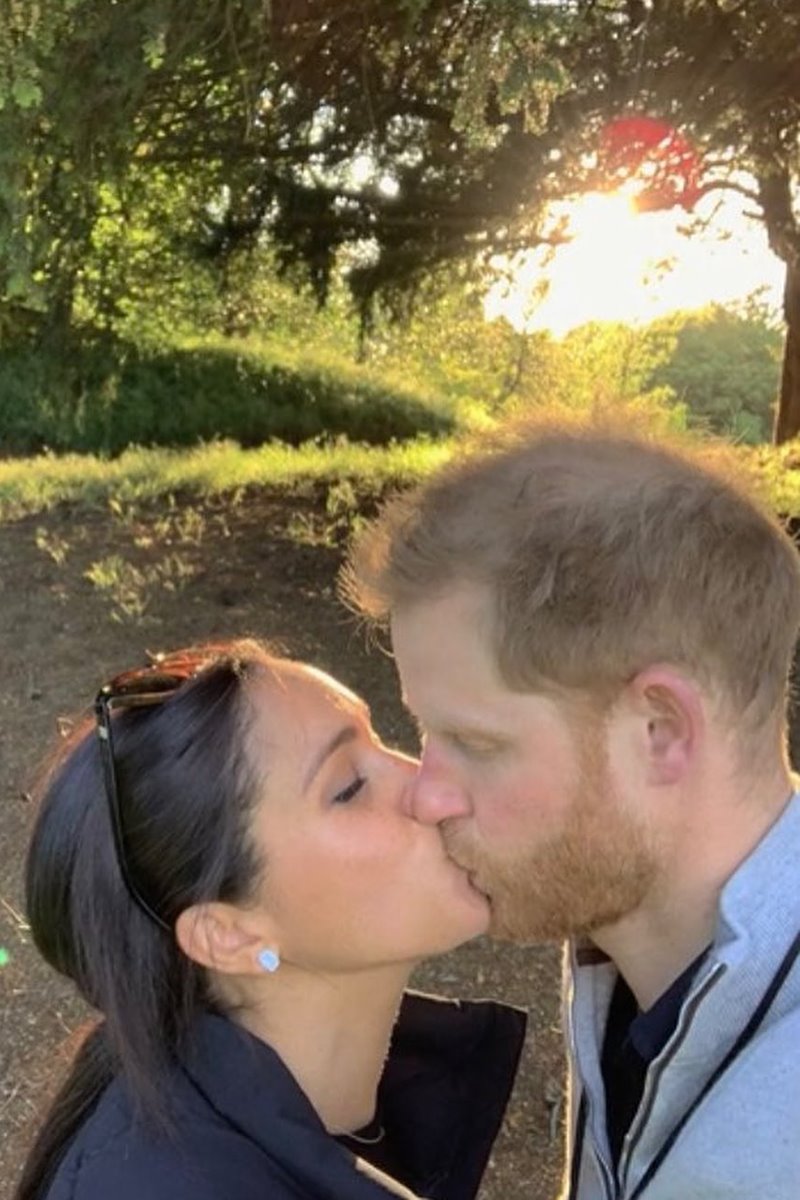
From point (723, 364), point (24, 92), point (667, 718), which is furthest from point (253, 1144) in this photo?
point (723, 364)

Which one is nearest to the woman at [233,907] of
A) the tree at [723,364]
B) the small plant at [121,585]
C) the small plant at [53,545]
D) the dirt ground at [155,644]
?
the dirt ground at [155,644]

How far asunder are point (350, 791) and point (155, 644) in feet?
13.9

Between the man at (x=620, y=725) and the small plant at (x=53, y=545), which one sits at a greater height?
the man at (x=620, y=725)

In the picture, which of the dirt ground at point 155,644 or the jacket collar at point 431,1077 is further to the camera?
the dirt ground at point 155,644

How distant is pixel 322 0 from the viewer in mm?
5375

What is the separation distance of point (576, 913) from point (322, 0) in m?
4.55

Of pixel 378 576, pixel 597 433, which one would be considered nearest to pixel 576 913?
pixel 378 576

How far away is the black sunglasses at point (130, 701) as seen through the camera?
191cm

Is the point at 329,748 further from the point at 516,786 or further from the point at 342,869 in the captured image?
the point at 516,786

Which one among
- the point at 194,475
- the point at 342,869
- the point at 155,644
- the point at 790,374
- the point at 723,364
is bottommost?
the point at 155,644

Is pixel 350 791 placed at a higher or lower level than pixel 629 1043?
higher

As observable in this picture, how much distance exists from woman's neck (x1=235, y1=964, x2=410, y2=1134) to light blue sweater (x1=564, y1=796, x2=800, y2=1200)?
44 cm

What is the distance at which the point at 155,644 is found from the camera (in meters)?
6.16

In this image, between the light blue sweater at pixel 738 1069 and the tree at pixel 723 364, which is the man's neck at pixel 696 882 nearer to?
the light blue sweater at pixel 738 1069
